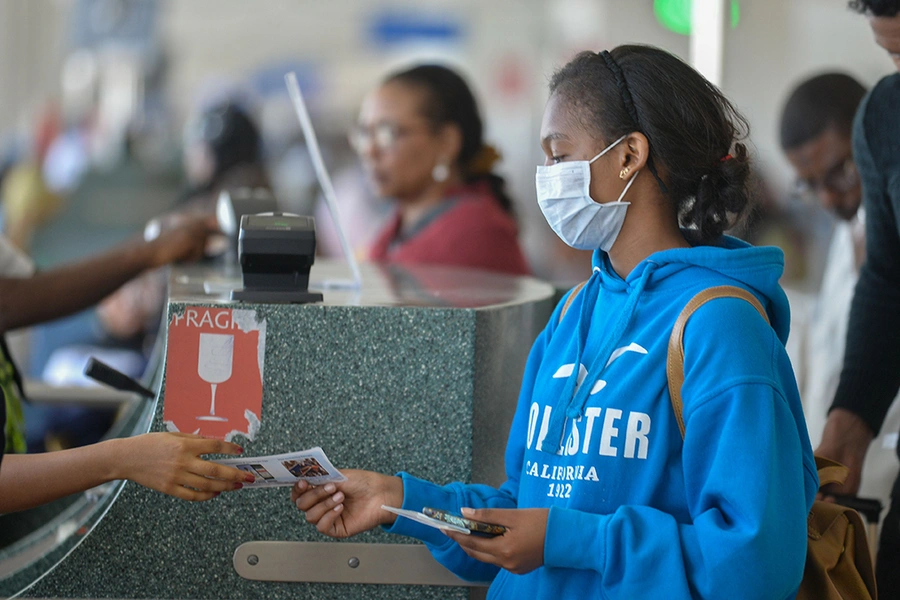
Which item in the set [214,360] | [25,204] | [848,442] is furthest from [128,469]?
[25,204]

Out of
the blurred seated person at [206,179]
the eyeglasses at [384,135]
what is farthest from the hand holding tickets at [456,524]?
the blurred seated person at [206,179]

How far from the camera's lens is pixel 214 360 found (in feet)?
5.17

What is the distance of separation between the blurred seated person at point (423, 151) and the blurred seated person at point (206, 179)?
133cm

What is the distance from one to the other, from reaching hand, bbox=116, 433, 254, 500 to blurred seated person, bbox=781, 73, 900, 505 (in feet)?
6.62

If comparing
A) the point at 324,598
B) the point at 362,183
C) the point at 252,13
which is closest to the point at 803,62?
the point at 362,183

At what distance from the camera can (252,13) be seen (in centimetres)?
1367

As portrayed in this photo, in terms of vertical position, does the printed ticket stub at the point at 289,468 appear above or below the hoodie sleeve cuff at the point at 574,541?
above

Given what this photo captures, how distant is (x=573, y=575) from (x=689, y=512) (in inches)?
7.3

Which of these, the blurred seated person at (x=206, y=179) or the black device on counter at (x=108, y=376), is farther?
the blurred seated person at (x=206, y=179)

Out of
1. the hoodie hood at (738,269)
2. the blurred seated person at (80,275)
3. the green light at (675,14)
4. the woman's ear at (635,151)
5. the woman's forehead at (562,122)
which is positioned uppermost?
the green light at (675,14)

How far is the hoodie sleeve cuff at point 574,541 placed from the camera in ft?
4.33

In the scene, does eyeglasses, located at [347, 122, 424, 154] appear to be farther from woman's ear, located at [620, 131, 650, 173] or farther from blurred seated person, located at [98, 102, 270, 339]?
woman's ear, located at [620, 131, 650, 173]

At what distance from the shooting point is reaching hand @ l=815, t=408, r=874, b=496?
206 centimetres

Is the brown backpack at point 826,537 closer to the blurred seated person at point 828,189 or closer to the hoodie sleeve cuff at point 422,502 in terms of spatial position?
the hoodie sleeve cuff at point 422,502
